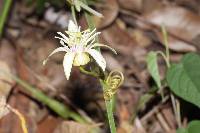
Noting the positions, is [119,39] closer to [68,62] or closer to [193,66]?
[193,66]

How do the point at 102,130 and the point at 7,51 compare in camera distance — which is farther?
the point at 7,51

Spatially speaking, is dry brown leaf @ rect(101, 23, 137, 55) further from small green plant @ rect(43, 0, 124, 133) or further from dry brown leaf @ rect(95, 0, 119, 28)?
small green plant @ rect(43, 0, 124, 133)

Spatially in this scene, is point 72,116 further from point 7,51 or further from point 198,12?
point 198,12

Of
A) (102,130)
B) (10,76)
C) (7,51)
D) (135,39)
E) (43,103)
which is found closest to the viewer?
(102,130)

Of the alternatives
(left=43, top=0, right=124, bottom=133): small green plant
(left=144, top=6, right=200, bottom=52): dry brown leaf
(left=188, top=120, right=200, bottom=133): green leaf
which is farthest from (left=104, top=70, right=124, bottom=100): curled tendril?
(left=144, top=6, right=200, bottom=52): dry brown leaf

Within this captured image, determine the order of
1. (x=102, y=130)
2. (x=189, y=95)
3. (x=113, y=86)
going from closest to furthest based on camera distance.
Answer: (x=113, y=86)
(x=189, y=95)
(x=102, y=130)

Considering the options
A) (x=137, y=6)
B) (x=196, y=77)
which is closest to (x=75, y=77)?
(x=137, y=6)

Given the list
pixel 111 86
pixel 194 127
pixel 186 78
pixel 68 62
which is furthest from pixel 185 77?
pixel 68 62
